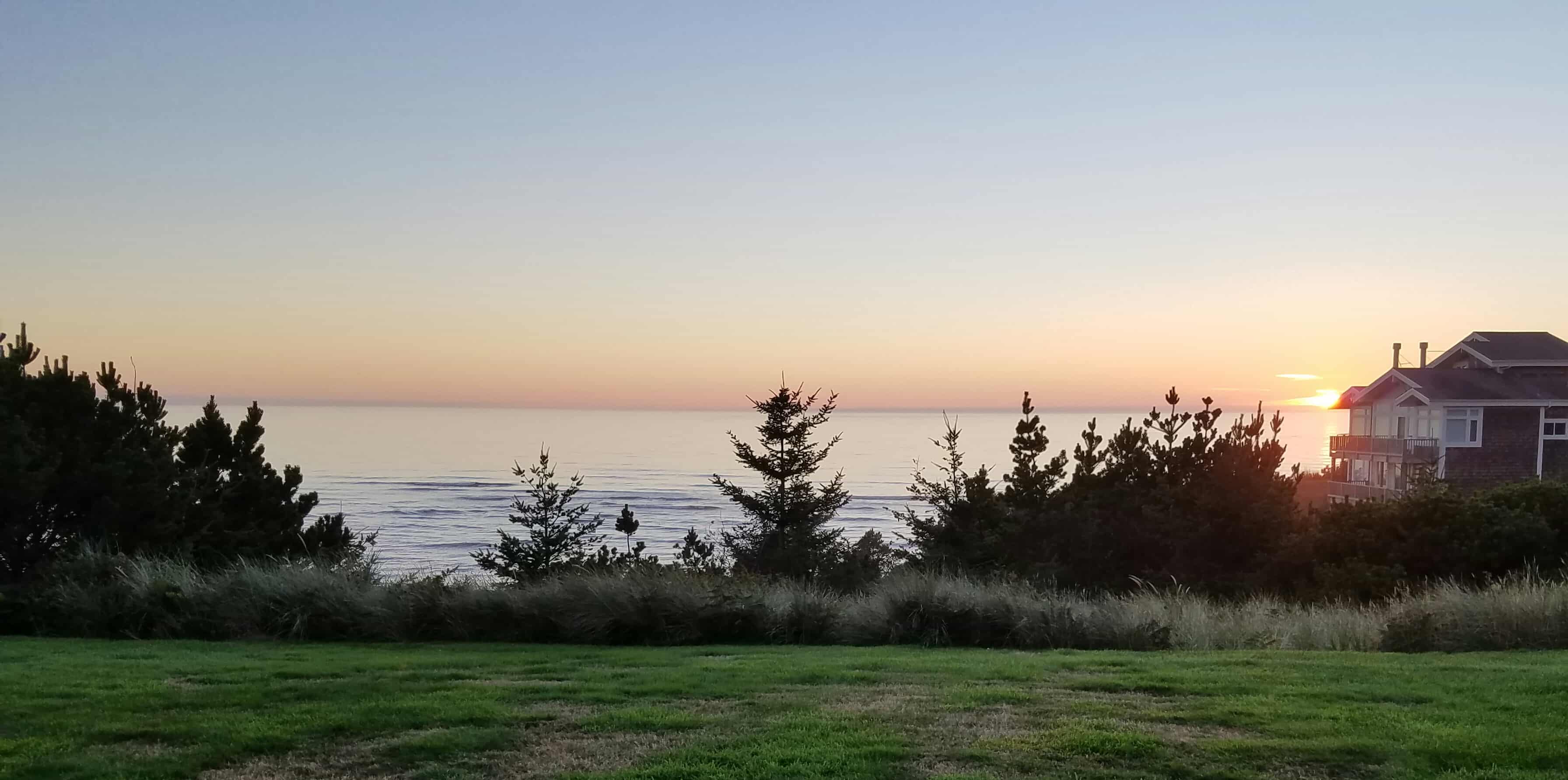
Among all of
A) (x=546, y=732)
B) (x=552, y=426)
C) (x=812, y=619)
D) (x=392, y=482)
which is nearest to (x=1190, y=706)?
(x=546, y=732)

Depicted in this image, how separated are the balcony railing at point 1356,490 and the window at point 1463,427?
8.51 ft

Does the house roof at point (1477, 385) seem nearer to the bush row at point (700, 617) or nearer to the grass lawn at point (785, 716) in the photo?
the bush row at point (700, 617)

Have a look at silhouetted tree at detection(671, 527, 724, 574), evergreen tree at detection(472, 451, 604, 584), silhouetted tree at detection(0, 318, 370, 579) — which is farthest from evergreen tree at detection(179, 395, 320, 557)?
silhouetted tree at detection(671, 527, 724, 574)

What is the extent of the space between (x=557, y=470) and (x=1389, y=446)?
4718 cm

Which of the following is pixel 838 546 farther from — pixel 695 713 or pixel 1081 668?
pixel 695 713

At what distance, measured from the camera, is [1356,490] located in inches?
1757

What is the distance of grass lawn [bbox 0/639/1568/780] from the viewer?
220 inches

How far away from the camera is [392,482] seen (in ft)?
204

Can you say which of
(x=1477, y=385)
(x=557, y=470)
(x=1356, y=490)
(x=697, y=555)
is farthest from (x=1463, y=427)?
(x=557, y=470)

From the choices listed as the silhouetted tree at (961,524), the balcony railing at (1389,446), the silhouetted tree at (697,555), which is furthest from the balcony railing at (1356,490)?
the silhouetted tree at (697,555)

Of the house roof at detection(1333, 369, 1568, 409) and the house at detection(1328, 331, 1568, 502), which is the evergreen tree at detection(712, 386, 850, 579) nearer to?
the house at detection(1328, 331, 1568, 502)

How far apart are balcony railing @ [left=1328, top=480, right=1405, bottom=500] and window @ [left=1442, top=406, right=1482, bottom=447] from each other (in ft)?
8.51

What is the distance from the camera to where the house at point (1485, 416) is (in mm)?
40062

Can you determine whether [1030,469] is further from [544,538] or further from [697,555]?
[544,538]
